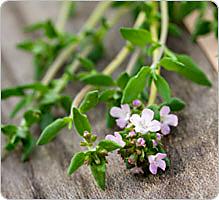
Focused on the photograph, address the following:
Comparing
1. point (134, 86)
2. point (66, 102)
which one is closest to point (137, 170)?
point (134, 86)

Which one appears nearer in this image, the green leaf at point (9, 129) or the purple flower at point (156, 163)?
the purple flower at point (156, 163)

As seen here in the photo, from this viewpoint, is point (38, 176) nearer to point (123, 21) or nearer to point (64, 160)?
point (64, 160)

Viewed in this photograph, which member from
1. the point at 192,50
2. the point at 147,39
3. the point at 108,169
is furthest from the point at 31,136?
the point at 192,50

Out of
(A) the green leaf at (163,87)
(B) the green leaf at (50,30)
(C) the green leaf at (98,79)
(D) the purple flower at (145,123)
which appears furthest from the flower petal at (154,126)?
(B) the green leaf at (50,30)

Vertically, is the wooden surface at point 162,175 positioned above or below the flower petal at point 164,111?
below

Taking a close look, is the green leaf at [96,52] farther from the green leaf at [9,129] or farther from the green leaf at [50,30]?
the green leaf at [9,129]
